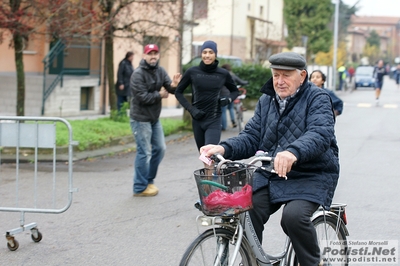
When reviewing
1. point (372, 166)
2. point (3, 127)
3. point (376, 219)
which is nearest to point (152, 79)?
point (3, 127)

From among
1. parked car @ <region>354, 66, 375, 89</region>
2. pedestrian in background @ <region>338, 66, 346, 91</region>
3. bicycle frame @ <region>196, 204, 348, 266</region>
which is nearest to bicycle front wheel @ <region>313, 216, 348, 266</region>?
bicycle frame @ <region>196, 204, 348, 266</region>

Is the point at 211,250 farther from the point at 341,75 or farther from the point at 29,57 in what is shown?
the point at 341,75

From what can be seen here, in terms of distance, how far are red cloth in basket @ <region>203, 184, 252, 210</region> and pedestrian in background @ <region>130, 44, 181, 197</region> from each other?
511cm

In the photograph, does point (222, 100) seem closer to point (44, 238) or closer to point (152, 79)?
point (152, 79)

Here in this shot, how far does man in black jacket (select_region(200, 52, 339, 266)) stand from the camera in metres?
4.57

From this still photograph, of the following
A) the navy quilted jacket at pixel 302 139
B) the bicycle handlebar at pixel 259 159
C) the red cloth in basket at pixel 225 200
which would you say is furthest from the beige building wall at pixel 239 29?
the red cloth in basket at pixel 225 200

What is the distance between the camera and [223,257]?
4402 millimetres

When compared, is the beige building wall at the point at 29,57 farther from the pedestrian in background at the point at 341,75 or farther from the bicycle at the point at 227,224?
the pedestrian in background at the point at 341,75

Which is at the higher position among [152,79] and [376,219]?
[152,79]

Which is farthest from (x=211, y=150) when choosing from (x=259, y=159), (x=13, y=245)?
(x=13, y=245)

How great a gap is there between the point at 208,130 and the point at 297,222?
4.36 m

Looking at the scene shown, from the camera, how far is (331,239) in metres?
5.30

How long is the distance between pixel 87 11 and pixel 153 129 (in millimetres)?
6706

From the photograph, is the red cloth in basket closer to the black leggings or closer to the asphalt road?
the asphalt road
